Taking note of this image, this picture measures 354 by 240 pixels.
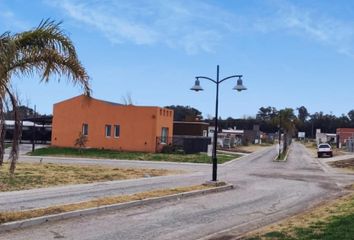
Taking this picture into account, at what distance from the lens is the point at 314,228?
12.2 metres

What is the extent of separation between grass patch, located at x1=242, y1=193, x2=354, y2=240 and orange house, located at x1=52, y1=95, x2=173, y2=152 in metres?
39.4

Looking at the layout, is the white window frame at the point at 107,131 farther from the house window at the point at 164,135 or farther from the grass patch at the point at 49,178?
the grass patch at the point at 49,178

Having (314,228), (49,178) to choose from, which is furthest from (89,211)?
(49,178)

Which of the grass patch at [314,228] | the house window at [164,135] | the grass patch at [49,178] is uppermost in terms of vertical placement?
the house window at [164,135]

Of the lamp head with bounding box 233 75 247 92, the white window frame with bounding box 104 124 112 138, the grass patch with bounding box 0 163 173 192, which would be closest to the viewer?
the grass patch with bounding box 0 163 173 192

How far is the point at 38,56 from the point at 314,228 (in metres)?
6.71

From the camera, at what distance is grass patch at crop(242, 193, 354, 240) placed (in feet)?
35.7

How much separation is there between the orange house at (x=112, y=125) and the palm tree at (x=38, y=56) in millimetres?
41762

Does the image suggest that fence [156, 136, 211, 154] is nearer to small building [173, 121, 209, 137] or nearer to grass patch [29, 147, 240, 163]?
Answer: grass patch [29, 147, 240, 163]

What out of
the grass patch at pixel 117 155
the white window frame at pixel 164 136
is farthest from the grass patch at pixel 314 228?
the white window frame at pixel 164 136

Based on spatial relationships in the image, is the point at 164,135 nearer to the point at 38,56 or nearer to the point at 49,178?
the point at 49,178

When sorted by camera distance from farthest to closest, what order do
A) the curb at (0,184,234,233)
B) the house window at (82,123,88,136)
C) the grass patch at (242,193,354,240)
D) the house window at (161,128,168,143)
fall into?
1. the house window at (82,123,88,136)
2. the house window at (161,128,168,143)
3. the curb at (0,184,234,233)
4. the grass patch at (242,193,354,240)

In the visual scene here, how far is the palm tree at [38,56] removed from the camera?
1095 cm

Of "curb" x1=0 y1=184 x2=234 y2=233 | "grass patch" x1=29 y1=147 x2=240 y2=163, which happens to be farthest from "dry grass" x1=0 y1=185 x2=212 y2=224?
"grass patch" x1=29 y1=147 x2=240 y2=163
